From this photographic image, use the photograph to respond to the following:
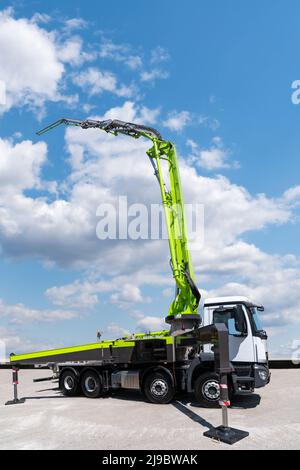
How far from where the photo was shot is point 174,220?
1304cm

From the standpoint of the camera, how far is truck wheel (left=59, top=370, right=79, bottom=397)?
43.5 feet

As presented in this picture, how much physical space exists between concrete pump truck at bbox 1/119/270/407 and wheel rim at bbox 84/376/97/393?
0.03m

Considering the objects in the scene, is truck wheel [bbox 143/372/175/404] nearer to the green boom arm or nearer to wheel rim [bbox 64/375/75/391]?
the green boom arm

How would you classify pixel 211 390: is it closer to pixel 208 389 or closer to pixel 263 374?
pixel 208 389

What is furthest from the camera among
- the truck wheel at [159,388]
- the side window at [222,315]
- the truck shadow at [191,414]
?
the truck wheel at [159,388]

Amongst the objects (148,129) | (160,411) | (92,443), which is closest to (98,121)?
(148,129)

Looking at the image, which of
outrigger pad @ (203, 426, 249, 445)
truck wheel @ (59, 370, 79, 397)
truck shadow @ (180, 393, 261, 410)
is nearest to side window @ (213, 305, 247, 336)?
truck shadow @ (180, 393, 261, 410)

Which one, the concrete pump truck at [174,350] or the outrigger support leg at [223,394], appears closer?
the outrigger support leg at [223,394]

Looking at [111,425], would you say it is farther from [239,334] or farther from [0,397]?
[0,397]

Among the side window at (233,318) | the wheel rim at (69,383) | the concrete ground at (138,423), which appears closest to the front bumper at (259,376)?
the concrete ground at (138,423)

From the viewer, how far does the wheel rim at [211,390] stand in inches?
416

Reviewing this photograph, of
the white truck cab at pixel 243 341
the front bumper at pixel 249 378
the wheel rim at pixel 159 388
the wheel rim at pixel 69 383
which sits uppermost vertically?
the white truck cab at pixel 243 341

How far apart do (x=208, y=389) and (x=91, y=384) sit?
4135 mm

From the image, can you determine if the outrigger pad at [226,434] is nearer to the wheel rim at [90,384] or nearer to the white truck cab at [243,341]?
the white truck cab at [243,341]
